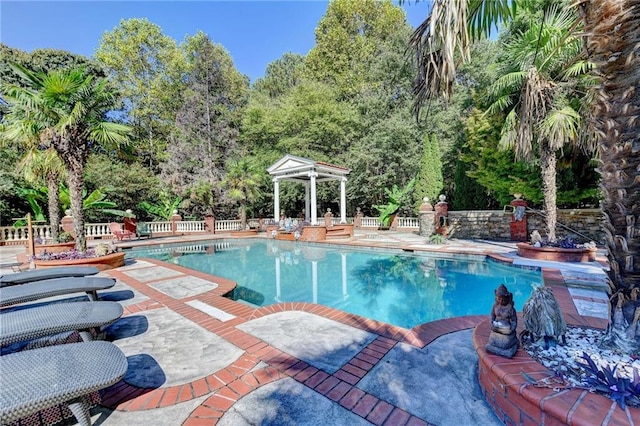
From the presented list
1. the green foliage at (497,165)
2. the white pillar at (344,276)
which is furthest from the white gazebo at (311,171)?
the green foliage at (497,165)

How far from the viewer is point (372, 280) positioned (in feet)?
28.5

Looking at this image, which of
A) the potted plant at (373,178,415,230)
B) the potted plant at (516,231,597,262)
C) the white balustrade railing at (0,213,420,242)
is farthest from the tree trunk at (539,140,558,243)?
the potted plant at (373,178,415,230)

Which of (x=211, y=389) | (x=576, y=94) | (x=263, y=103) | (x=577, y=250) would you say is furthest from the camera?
(x=263, y=103)

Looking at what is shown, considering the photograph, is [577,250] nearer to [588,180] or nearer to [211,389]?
[588,180]

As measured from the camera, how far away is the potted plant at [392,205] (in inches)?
766

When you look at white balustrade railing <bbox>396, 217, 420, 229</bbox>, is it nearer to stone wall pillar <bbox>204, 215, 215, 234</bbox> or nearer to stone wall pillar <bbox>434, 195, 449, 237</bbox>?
stone wall pillar <bbox>434, 195, 449, 237</bbox>

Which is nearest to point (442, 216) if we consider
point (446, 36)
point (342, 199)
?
point (342, 199)

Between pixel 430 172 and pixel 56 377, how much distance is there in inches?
817

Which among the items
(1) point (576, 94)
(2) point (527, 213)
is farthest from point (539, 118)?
(2) point (527, 213)

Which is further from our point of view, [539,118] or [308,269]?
[308,269]

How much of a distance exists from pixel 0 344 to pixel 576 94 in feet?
48.2

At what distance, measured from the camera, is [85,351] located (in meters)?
2.33

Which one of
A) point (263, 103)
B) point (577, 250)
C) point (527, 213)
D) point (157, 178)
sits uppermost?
point (263, 103)

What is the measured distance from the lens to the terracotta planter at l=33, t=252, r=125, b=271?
25.9ft
